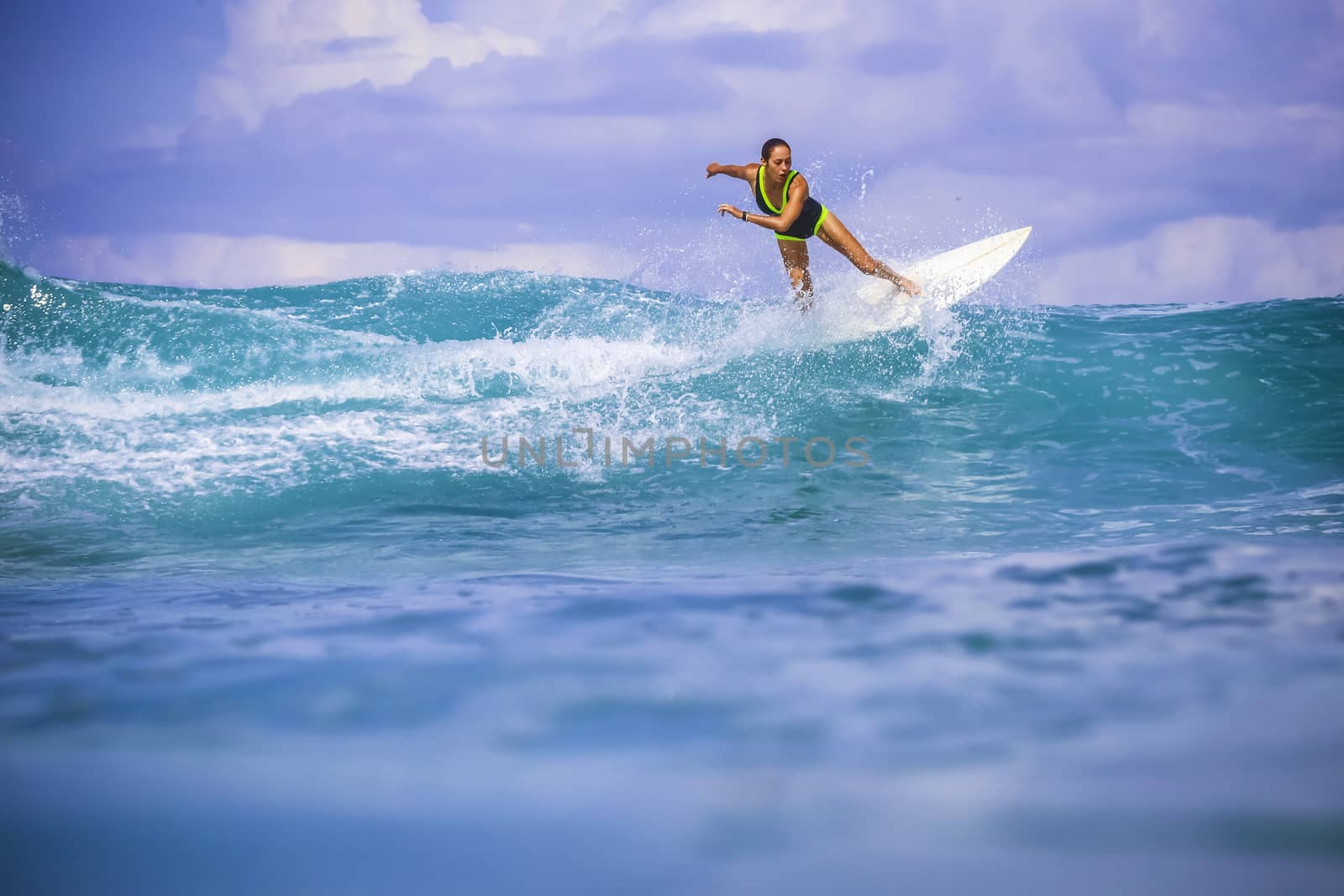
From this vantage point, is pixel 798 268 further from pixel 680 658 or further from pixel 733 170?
pixel 680 658

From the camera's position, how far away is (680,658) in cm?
179

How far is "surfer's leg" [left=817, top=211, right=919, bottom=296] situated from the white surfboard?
32cm

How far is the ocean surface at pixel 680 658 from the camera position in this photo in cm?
107

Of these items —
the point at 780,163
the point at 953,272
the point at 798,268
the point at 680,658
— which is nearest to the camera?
the point at 680,658

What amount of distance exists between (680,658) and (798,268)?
651cm

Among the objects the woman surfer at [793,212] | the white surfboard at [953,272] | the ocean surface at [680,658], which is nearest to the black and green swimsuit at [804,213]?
the woman surfer at [793,212]

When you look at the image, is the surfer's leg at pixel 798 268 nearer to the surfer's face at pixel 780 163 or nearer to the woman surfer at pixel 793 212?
the woman surfer at pixel 793 212

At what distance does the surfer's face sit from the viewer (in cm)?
706

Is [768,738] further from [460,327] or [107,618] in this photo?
[460,327]

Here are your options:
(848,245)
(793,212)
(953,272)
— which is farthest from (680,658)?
(953,272)

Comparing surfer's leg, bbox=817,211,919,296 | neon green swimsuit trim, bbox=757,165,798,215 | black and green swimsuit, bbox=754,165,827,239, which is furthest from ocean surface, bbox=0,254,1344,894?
neon green swimsuit trim, bbox=757,165,798,215

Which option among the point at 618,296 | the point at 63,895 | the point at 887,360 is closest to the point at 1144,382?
the point at 887,360

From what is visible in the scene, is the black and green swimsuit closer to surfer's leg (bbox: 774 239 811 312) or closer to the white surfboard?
surfer's leg (bbox: 774 239 811 312)

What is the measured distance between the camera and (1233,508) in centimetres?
433
